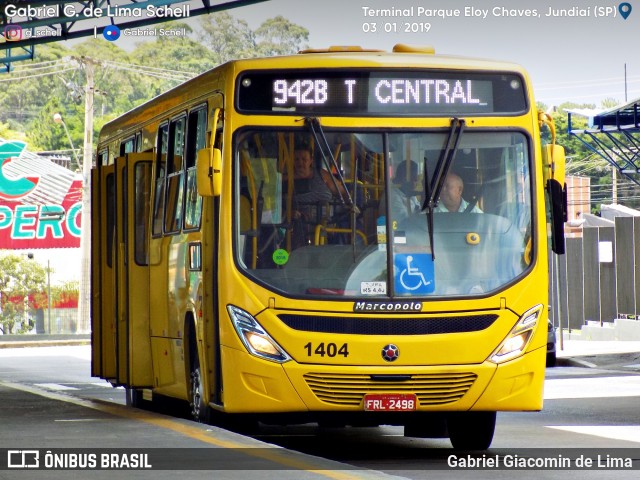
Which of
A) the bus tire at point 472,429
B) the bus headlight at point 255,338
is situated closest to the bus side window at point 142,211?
the bus headlight at point 255,338

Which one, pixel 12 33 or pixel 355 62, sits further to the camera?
pixel 12 33

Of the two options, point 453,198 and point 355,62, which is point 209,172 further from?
point 453,198

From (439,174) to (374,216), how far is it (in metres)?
0.63

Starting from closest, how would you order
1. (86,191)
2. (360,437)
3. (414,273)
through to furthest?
(414,273) < (360,437) < (86,191)

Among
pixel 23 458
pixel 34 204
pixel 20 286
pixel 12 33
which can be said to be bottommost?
pixel 23 458

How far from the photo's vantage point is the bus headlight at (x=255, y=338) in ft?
A: 38.6

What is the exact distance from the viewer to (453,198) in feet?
39.9

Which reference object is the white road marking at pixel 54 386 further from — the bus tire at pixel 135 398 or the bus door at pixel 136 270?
the bus door at pixel 136 270

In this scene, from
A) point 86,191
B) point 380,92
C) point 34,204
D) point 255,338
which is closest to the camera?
point 255,338

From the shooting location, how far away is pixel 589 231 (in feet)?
115

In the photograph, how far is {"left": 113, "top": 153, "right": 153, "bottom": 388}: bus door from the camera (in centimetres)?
1519

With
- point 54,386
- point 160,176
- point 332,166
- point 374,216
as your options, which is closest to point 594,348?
point 54,386

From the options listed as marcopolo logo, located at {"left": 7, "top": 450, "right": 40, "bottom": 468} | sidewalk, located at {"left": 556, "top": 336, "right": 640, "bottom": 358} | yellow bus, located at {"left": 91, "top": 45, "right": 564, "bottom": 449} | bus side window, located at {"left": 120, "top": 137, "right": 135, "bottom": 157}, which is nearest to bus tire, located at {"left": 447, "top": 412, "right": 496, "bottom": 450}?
yellow bus, located at {"left": 91, "top": 45, "right": 564, "bottom": 449}

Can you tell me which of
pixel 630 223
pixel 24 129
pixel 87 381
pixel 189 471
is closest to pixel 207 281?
pixel 189 471
